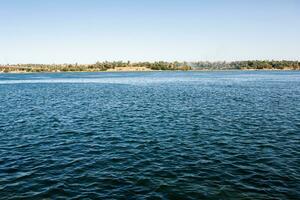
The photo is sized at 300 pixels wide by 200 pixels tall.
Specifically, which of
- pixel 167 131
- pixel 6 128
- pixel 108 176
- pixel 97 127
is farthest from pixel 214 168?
pixel 6 128

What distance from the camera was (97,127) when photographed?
127 ft

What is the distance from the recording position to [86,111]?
176 ft

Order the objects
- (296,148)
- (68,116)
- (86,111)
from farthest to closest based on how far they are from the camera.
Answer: (86,111) → (68,116) → (296,148)

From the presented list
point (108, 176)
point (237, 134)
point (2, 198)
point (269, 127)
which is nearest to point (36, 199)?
point (2, 198)

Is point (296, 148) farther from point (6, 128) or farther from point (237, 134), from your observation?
point (6, 128)

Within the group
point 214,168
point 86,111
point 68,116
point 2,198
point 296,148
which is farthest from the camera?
point 86,111

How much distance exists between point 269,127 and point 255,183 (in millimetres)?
19185

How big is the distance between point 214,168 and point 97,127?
20074mm

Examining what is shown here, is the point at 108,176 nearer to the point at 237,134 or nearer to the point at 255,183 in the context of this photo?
the point at 255,183

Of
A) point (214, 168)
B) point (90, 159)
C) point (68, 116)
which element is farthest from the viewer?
point (68, 116)

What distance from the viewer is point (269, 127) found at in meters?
37.2

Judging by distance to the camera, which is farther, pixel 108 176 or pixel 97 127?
pixel 97 127

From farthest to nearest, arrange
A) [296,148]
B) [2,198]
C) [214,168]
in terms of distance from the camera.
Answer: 1. [296,148]
2. [214,168]
3. [2,198]

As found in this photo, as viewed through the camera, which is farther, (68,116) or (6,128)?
(68,116)
